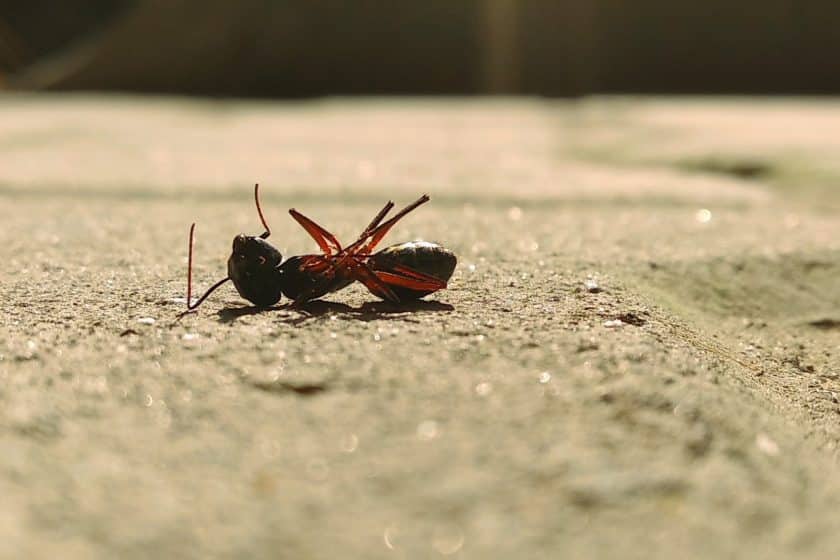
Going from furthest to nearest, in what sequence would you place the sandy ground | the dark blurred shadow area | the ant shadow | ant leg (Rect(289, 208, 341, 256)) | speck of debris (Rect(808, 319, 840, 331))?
1. the dark blurred shadow area
2. speck of debris (Rect(808, 319, 840, 331))
3. ant leg (Rect(289, 208, 341, 256))
4. the ant shadow
5. the sandy ground

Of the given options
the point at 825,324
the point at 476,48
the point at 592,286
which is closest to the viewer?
the point at 592,286

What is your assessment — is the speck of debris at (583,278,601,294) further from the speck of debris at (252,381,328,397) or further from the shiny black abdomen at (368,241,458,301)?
the speck of debris at (252,381,328,397)

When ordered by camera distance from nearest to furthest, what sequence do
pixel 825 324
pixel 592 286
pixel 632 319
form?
pixel 632 319 → pixel 592 286 → pixel 825 324

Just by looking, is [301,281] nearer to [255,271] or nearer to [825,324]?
[255,271]

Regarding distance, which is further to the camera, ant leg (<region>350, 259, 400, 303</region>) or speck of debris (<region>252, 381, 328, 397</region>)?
ant leg (<region>350, 259, 400, 303</region>)

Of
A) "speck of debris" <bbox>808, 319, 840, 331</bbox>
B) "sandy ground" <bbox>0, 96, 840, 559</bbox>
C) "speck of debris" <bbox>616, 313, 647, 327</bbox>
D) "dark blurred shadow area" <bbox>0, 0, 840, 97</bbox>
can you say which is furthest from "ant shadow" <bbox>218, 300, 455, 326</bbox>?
"dark blurred shadow area" <bbox>0, 0, 840, 97</bbox>

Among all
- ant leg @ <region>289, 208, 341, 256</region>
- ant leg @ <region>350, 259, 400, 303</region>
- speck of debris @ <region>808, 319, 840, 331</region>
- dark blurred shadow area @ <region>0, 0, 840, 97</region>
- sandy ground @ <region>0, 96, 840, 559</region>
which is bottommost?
speck of debris @ <region>808, 319, 840, 331</region>

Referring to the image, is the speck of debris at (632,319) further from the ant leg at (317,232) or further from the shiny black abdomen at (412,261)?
the ant leg at (317,232)

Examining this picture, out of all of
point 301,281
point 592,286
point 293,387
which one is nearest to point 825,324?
point 592,286
